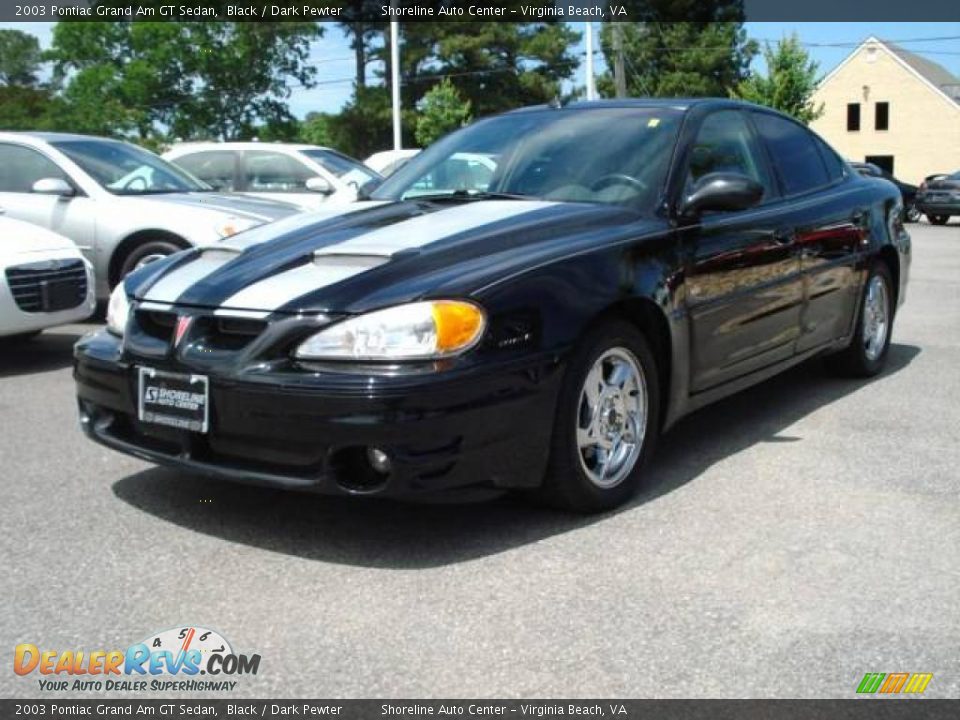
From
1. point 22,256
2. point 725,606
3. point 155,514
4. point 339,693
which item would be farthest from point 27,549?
point 22,256

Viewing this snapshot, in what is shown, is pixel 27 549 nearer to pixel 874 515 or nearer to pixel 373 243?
pixel 373 243

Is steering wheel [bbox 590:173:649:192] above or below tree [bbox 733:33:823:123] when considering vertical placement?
below

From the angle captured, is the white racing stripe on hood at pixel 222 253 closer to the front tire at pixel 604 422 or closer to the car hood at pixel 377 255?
the car hood at pixel 377 255

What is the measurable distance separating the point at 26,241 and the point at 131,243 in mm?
1420

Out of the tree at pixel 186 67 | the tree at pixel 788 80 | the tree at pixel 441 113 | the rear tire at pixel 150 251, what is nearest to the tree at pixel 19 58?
the tree at pixel 186 67

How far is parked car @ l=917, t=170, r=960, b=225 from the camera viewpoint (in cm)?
2606

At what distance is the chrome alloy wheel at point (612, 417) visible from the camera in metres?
3.90

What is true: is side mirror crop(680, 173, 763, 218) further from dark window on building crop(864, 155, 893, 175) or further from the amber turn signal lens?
dark window on building crop(864, 155, 893, 175)

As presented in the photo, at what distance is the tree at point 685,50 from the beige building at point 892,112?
4.94 meters

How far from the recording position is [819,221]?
215 inches

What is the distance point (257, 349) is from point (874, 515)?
2262 mm

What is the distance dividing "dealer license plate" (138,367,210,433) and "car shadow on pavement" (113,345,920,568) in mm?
441

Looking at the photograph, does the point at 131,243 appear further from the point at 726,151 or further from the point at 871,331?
the point at 871,331

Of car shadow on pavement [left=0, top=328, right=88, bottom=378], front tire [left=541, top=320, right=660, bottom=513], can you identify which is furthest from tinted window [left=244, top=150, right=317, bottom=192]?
front tire [left=541, top=320, right=660, bottom=513]
